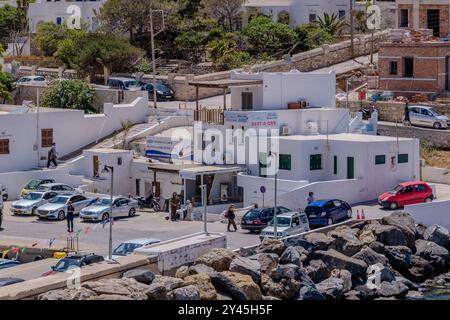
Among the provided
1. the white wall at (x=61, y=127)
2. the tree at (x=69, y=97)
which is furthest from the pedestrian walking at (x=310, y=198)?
the tree at (x=69, y=97)

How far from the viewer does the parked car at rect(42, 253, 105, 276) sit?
43875 mm

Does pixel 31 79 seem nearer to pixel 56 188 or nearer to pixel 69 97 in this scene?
pixel 69 97

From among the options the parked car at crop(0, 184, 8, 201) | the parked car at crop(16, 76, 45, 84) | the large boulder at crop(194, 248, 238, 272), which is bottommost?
the large boulder at crop(194, 248, 238, 272)

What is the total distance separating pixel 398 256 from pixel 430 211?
14.2 feet

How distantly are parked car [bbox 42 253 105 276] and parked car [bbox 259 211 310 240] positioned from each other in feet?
24.8

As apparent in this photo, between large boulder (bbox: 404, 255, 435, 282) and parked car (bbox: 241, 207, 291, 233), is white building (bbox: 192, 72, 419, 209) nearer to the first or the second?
parked car (bbox: 241, 207, 291, 233)

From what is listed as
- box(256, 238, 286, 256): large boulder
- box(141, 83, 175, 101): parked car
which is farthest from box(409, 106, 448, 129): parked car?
box(256, 238, 286, 256): large boulder

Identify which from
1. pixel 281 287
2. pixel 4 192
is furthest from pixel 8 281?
pixel 4 192

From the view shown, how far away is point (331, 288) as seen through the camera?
4591 cm

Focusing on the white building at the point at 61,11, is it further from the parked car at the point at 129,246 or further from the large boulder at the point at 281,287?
the large boulder at the point at 281,287

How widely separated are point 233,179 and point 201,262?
14328 mm

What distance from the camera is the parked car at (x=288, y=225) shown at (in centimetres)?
5022

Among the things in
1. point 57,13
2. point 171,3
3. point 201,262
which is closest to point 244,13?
point 171,3

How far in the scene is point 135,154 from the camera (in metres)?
64.7
